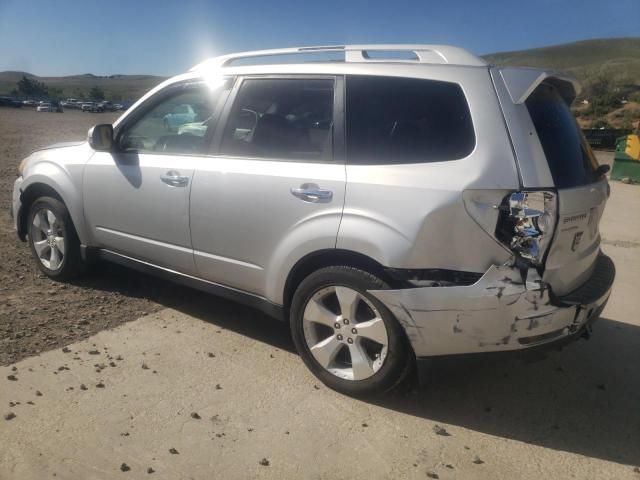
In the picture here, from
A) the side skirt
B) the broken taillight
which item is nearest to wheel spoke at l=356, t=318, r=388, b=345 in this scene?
the side skirt

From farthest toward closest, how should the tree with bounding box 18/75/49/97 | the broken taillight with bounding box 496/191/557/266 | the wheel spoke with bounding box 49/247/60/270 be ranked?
1. the tree with bounding box 18/75/49/97
2. the wheel spoke with bounding box 49/247/60/270
3. the broken taillight with bounding box 496/191/557/266

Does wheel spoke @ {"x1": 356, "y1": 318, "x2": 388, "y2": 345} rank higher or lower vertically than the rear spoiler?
lower

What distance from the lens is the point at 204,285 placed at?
4.13 meters

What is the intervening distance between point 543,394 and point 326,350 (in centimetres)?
137

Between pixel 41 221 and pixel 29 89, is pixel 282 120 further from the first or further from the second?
pixel 29 89

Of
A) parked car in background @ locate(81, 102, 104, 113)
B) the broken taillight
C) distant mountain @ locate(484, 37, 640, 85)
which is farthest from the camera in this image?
distant mountain @ locate(484, 37, 640, 85)

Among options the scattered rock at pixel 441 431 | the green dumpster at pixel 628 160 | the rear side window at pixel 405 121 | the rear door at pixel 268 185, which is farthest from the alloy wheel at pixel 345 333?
the green dumpster at pixel 628 160

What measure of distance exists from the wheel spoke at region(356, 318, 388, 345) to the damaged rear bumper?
140mm

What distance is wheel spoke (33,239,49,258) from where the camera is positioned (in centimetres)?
517

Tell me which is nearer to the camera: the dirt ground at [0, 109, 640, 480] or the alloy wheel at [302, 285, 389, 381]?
the dirt ground at [0, 109, 640, 480]

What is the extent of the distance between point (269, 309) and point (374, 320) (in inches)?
32.1

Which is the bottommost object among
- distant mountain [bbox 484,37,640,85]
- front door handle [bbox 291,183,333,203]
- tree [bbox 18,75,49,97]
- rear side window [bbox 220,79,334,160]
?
tree [bbox 18,75,49,97]

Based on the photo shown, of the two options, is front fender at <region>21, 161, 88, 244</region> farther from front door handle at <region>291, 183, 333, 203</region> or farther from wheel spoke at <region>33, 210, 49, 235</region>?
front door handle at <region>291, 183, 333, 203</region>

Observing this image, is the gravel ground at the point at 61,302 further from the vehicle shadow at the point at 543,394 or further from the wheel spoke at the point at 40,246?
the vehicle shadow at the point at 543,394
